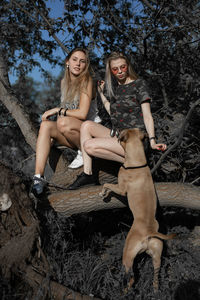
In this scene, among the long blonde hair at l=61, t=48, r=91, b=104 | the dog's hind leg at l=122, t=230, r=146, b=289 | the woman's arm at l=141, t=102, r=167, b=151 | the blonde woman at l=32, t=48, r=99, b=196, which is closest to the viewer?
the dog's hind leg at l=122, t=230, r=146, b=289

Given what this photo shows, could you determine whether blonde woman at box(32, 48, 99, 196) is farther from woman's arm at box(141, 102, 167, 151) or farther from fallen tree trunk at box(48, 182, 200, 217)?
woman's arm at box(141, 102, 167, 151)

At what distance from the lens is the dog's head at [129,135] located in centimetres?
341

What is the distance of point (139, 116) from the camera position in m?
3.62

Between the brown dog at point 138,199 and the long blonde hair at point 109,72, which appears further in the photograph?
the long blonde hair at point 109,72

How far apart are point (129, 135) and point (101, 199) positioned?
0.87 m

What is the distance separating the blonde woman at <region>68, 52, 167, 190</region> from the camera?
349cm

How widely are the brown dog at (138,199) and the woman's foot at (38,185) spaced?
0.72 metres

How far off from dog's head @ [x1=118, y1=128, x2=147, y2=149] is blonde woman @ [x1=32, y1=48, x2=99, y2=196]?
667mm

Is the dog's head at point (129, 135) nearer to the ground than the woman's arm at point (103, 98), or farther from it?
nearer to the ground

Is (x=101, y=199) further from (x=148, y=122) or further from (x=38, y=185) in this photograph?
(x=148, y=122)

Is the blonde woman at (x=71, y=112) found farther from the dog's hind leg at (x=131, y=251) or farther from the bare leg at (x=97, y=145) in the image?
the dog's hind leg at (x=131, y=251)

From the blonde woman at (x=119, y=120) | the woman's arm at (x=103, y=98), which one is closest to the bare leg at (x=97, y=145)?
the blonde woman at (x=119, y=120)

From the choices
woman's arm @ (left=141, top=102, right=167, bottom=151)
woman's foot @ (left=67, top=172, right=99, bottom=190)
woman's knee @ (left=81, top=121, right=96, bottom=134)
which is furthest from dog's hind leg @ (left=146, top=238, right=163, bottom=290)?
woman's knee @ (left=81, top=121, right=96, bottom=134)

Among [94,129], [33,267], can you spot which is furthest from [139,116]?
[33,267]
